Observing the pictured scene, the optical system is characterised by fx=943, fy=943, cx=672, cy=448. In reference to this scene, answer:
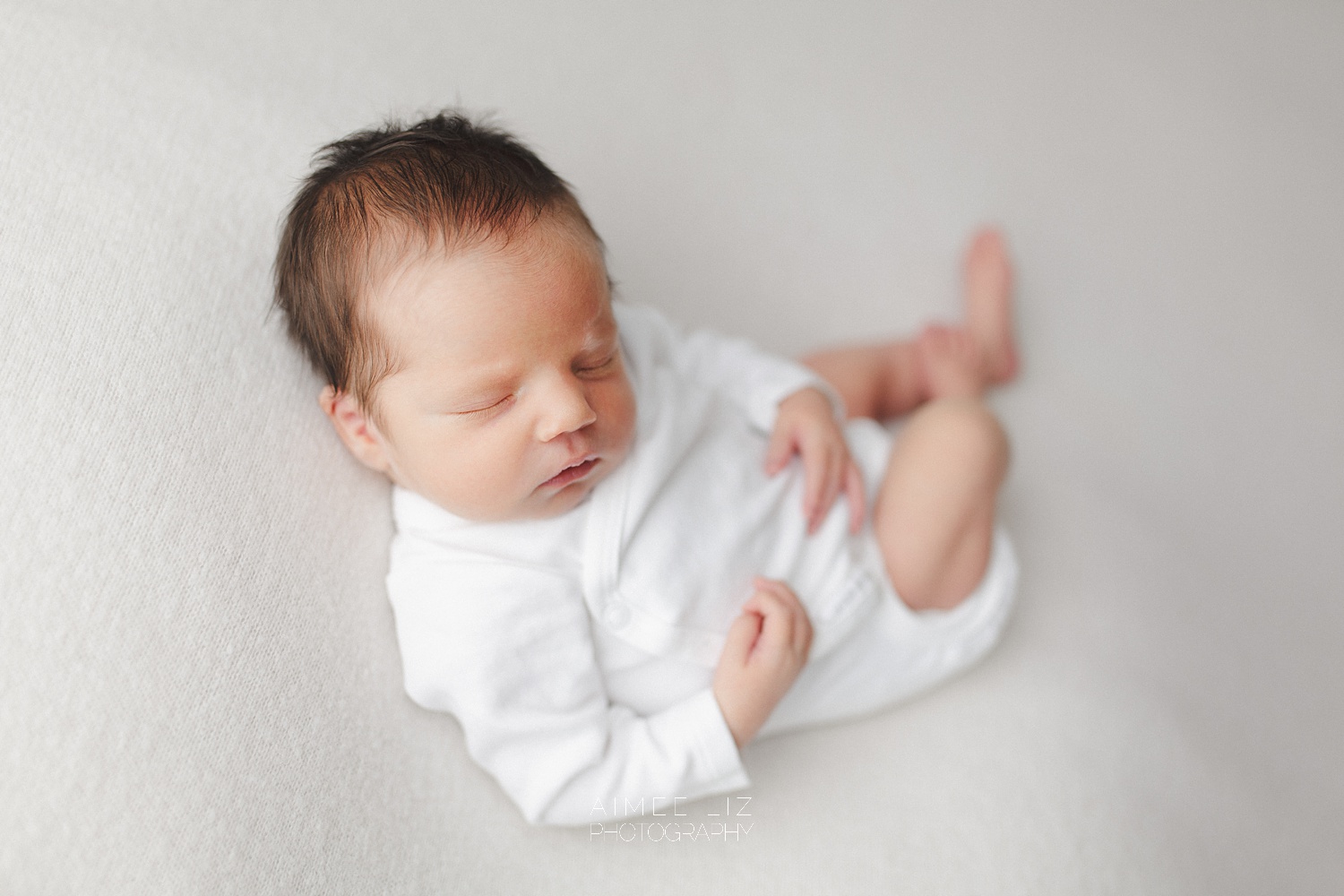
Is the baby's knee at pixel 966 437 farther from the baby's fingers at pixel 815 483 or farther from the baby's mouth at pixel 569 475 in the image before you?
the baby's mouth at pixel 569 475

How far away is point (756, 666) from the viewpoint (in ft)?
3.23

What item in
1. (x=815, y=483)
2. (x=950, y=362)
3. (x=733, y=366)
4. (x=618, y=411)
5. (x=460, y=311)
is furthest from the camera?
(x=950, y=362)

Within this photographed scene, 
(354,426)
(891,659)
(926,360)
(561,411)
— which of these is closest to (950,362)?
(926,360)

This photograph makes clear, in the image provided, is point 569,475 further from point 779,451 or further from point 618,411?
point 779,451

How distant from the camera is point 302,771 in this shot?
84cm

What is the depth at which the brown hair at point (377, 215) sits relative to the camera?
84 cm

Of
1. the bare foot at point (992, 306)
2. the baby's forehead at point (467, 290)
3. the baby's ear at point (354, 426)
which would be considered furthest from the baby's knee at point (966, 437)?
the baby's ear at point (354, 426)

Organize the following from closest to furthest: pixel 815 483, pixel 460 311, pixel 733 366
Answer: pixel 460 311, pixel 815 483, pixel 733 366

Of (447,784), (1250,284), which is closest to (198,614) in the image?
(447,784)

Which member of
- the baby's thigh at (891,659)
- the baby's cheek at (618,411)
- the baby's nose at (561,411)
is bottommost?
the baby's thigh at (891,659)

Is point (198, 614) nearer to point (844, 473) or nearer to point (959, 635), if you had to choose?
point (844, 473)

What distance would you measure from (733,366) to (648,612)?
380 millimetres

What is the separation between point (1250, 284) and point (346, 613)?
147cm

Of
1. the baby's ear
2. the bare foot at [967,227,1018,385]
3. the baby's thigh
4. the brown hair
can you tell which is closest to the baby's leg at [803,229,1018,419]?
the bare foot at [967,227,1018,385]
